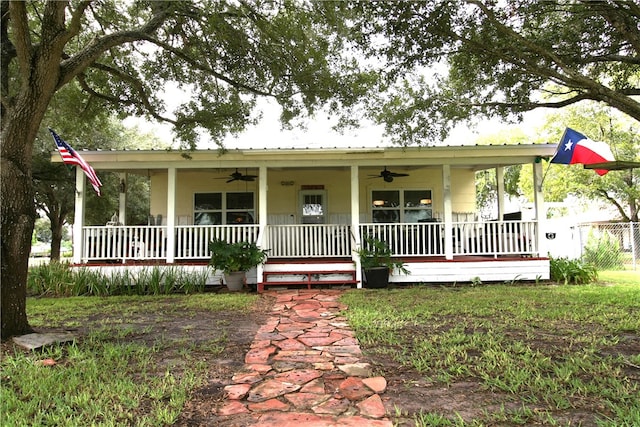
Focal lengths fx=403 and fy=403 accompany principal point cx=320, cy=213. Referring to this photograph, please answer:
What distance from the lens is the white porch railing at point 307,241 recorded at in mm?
9578

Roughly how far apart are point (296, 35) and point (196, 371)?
17.7ft

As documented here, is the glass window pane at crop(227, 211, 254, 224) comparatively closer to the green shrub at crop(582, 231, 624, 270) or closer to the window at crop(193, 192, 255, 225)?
the window at crop(193, 192, 255, 225)

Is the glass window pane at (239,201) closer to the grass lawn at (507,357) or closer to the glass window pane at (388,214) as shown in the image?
the glass window pane at (388,214)

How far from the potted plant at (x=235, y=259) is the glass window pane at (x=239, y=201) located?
11.2 ft

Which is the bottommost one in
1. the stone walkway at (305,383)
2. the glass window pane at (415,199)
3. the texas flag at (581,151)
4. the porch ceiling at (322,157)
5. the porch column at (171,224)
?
the stone walkway at (305,383)

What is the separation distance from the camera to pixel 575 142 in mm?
7297

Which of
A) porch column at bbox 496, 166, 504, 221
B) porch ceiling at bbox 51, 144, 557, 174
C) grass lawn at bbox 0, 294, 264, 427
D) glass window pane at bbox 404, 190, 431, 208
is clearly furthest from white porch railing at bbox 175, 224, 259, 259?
porch column at bbox 496, 166, 504, 221

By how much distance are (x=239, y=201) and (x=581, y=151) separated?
28.2 feet

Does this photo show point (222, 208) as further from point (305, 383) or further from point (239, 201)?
point (305, 383)

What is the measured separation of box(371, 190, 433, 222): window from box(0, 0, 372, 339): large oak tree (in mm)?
4663

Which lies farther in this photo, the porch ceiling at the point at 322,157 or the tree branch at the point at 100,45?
the porch ceiling at the point at 322,157

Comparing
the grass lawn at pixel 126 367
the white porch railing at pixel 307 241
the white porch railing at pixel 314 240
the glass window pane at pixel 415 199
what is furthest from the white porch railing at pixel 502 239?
the grass lawn at pixel 126 367

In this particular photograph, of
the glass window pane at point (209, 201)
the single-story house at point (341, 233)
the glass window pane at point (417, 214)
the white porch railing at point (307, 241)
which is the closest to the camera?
the single-story house at point (341, 233)

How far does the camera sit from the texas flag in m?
7.11
